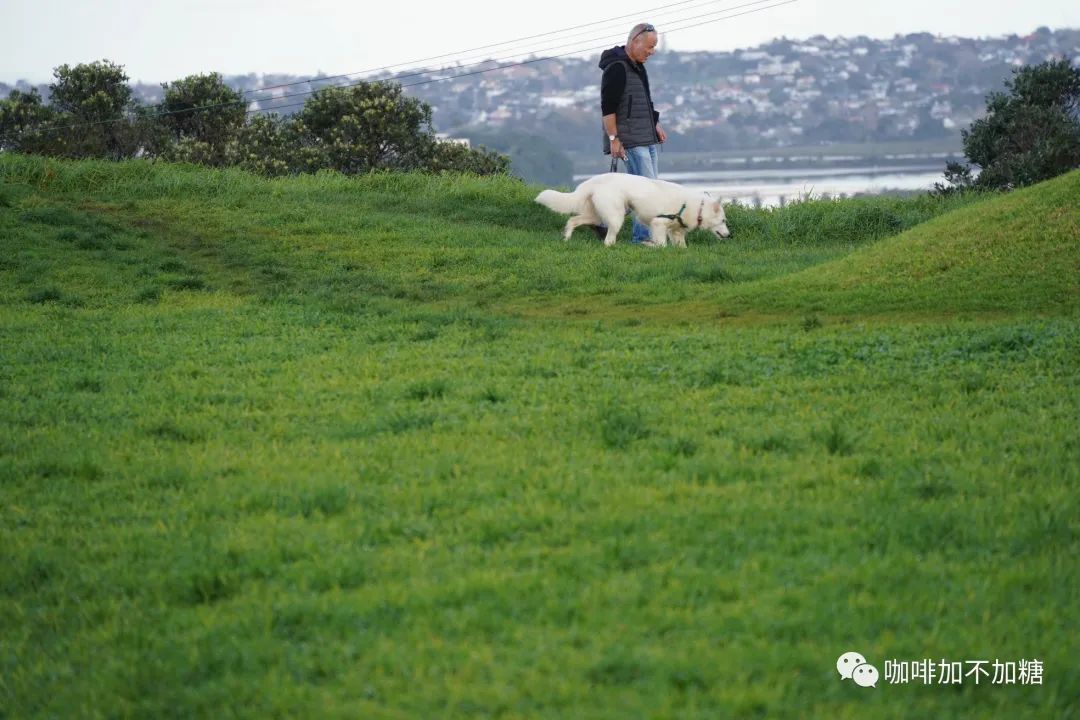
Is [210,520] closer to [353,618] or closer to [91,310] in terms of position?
[353,618]

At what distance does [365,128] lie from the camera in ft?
119

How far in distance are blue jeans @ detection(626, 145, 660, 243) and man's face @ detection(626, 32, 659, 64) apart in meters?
1.22

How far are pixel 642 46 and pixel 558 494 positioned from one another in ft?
39.7

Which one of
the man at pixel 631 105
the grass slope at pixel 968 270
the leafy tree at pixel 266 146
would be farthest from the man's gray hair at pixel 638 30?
the leafy tree at pixel 266 146

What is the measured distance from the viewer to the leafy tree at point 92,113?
38.5 meters

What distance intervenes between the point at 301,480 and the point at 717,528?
6.73 feet

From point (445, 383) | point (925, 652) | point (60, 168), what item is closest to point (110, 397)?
point (445, 383)

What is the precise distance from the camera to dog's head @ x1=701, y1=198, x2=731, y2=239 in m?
16.7

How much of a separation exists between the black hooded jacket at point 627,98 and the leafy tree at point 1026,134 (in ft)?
26.2

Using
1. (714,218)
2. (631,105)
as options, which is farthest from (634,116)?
(714,218)

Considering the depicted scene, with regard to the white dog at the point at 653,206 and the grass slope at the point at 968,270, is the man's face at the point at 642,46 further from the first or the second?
the grass slope at the point at 968,270

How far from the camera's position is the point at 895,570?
14.9 feet

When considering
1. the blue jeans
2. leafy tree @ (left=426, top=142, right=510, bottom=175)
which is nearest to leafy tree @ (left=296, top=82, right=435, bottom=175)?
leafy tree @ (left=426, top=142, right=510, bottom=175)

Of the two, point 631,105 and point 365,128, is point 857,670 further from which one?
point 365,128
